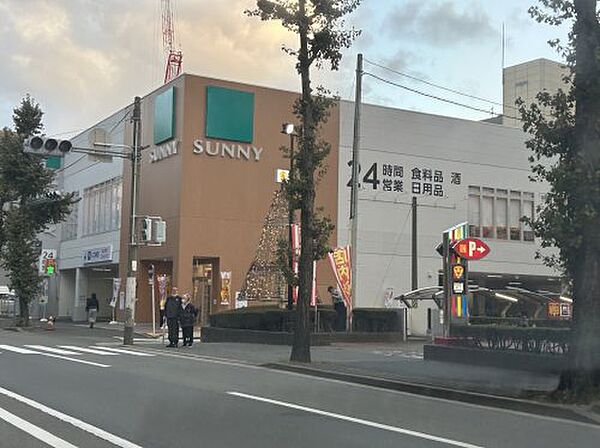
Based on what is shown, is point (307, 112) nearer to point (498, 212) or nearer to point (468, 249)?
point (468, 249)

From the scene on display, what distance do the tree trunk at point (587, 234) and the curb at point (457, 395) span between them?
2.38 ft

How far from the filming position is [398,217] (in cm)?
4016

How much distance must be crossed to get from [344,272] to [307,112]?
384 inches

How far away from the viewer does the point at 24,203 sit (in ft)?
119

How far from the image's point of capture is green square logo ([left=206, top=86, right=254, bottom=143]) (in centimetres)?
3509

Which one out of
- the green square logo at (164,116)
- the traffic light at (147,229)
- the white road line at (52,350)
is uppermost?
the green square logo at (164,116)

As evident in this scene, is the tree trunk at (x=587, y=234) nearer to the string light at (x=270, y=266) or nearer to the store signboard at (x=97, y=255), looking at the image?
the string light at (x=270, y=266)

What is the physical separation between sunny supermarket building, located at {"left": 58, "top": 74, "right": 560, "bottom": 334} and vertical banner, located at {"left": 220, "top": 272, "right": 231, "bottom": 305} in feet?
0.34

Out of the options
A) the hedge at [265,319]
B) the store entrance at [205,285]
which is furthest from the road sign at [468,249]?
the store entrance at [205,285]

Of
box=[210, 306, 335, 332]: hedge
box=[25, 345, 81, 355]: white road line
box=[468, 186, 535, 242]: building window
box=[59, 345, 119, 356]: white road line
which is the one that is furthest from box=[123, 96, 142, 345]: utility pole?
box=[468, 186, 535, 242]: building window

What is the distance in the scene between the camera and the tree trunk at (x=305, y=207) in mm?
17109

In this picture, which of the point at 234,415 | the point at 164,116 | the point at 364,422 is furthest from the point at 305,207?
the point at 164,116

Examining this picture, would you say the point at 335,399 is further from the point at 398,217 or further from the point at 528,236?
the point at 528,236

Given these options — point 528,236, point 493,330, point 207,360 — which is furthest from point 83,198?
point 493,330
